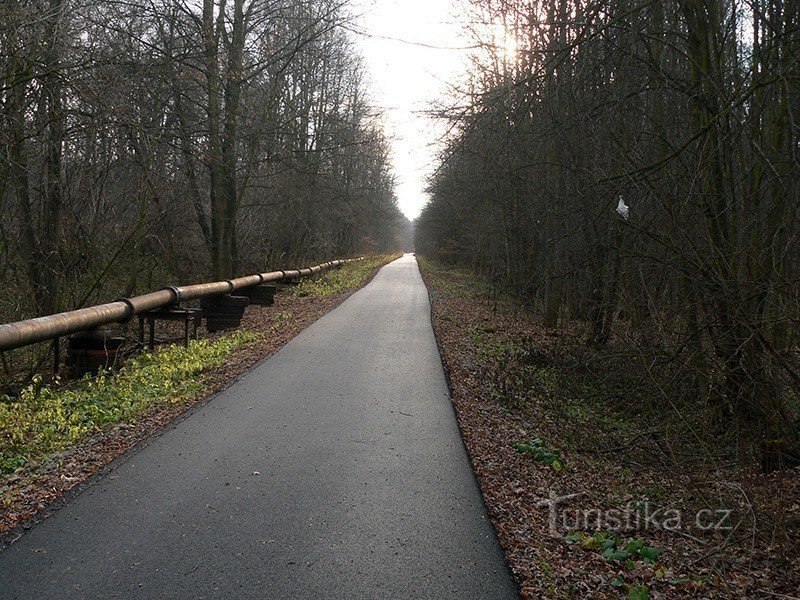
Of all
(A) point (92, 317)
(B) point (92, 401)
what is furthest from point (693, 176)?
(A) point (92, 317)

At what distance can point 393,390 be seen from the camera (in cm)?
865

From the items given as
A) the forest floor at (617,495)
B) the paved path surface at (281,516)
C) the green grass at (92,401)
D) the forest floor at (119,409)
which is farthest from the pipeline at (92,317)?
the forest floor at (617,495)

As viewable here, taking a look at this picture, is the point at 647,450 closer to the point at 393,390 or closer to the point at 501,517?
the point at 501,517

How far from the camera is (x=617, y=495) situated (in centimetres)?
536

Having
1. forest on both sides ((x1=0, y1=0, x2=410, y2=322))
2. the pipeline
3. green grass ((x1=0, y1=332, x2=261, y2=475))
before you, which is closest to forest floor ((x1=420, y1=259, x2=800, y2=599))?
green grass ((x1=0, y1=332, x2=261, y2=475))

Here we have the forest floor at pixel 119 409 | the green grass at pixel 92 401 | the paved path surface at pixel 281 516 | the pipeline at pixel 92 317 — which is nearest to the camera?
the paved path surface at pixel 281 516

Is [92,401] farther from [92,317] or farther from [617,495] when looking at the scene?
[617,495]

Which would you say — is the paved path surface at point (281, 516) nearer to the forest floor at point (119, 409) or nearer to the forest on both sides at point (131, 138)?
the forest floor at point (119, 409)

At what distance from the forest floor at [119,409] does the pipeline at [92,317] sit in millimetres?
786

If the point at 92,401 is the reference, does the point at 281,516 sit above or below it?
below

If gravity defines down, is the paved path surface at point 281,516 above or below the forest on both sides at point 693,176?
below

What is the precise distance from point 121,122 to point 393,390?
216 inches

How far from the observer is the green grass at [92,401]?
6.13m

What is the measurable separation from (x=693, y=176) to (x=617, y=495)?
3035 millimetres
